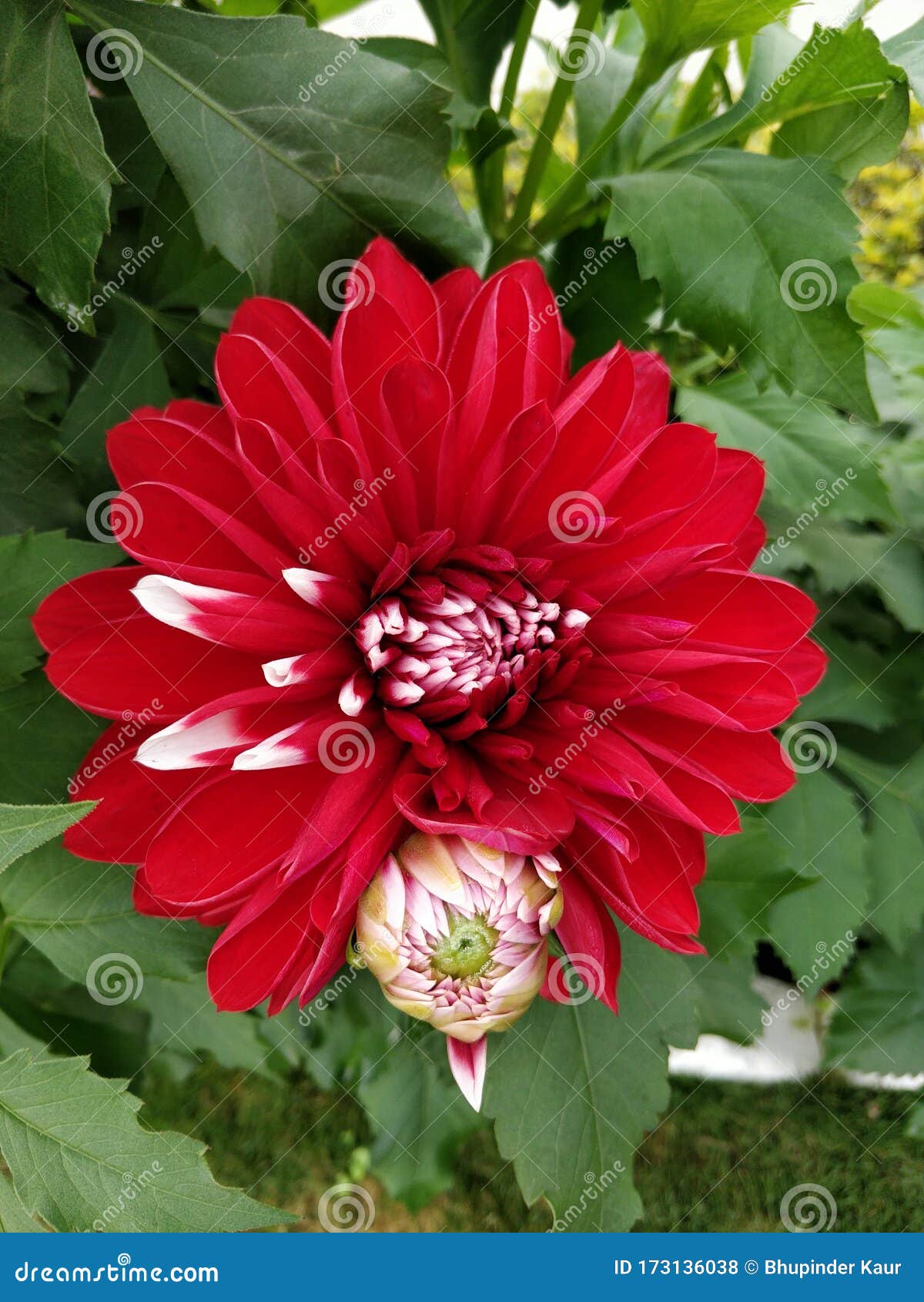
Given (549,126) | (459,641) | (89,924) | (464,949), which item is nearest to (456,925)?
(464,949)

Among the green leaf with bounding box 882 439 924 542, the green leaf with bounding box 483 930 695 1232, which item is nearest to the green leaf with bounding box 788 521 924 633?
the green leaf with bounding box 882 439 924 542

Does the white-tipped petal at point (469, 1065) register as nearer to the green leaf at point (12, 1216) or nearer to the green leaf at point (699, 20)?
the green leaf at point (12, 1216)

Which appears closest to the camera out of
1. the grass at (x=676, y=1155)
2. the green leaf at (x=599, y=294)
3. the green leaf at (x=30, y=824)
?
the green leaf at (x=30, y=824)

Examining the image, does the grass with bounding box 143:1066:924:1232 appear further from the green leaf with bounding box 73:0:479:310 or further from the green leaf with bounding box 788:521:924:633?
the green leaf with bounding box 73:0:479:310

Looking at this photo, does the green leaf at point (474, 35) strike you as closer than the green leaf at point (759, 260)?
No

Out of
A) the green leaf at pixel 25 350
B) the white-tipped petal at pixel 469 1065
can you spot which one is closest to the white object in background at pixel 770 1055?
the white-tipped petal at pixel 469 1065

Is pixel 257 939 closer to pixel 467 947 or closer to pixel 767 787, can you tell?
pixel 467 947
